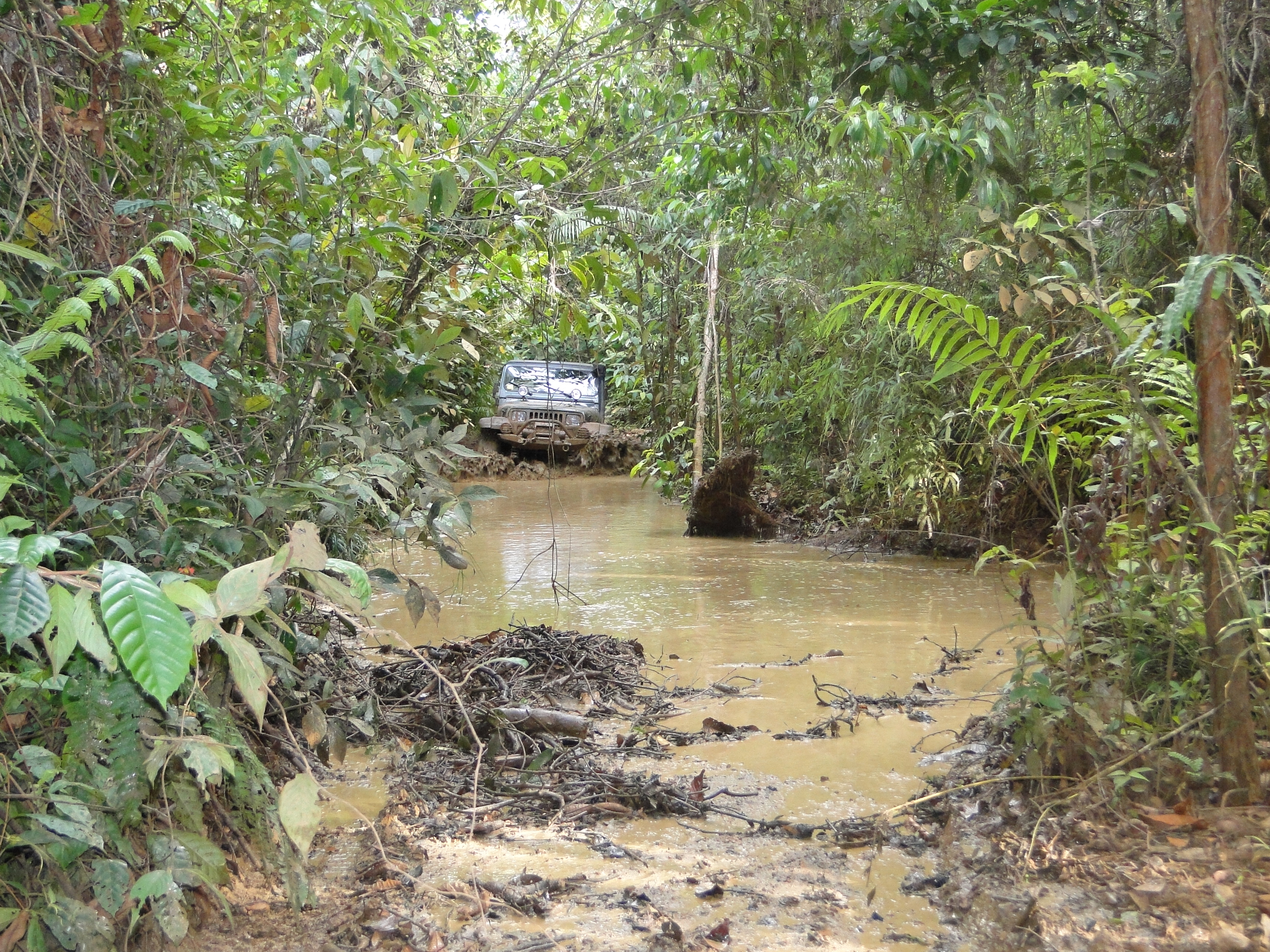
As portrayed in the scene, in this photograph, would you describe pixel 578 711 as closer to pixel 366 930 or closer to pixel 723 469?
pixel 366 930

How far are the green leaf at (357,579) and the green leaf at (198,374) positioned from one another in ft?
2.44

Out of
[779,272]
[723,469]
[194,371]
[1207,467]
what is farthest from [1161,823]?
[779,272]

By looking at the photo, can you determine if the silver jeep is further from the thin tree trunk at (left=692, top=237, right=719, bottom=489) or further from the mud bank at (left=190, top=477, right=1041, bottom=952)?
the mud bank at (left=190, top=477, right=1041, bottom=952)

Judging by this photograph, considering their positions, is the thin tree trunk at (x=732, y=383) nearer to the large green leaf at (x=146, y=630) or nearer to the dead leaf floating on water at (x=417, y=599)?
the dead leaf floating on water at (x=417, y=599)

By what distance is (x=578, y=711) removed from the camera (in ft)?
12.4

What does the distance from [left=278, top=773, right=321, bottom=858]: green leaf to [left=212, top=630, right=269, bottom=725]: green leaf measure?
0.22 meters

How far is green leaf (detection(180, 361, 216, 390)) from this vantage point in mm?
2154

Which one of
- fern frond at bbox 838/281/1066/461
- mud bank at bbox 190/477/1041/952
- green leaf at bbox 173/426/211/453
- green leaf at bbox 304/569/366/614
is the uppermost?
fern frond at bbox 838/281/1066/461

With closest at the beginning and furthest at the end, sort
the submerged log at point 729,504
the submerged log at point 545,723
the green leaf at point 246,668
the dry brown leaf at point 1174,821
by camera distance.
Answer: the green leaf at point 246,668 < the dry brown leaf at point 1174,821 < the submerged log at point 545,723 < the submerged log at point 729,504

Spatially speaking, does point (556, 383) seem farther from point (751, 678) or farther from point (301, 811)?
point (301, 811)

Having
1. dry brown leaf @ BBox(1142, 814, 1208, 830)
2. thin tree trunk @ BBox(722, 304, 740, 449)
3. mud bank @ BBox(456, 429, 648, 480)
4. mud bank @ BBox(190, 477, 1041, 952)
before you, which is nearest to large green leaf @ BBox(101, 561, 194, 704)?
mud bank @ BBox(190, 477, 1041, 952)

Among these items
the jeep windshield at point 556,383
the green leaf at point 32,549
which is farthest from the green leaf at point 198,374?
the jeep windshield at point 556,383

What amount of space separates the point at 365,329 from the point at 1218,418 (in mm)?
2395

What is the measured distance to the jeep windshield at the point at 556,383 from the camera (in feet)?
46.8
